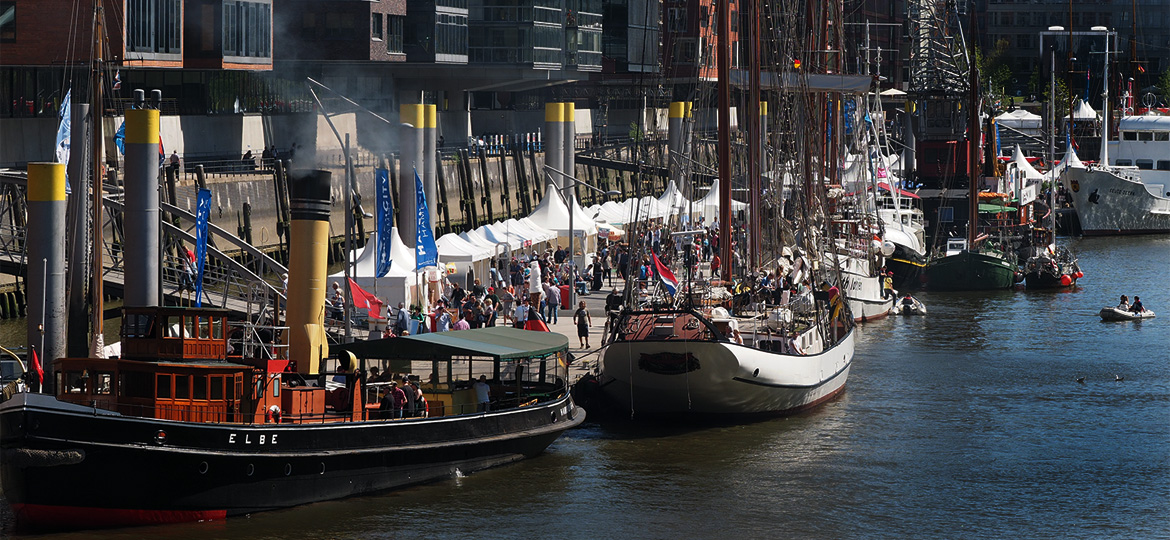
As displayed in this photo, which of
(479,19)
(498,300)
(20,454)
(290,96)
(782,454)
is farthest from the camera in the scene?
(479,19)

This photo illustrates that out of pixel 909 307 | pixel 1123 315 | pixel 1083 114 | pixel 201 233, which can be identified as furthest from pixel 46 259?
pixel 1083 114

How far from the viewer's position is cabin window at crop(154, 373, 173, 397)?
1112 inches

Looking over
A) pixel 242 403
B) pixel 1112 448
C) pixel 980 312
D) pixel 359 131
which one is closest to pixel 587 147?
pixel 359 131

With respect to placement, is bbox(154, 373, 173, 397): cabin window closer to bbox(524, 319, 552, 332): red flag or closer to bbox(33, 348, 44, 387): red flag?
bbox(33, 348, 44, 387): red flag

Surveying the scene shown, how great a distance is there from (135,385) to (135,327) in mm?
1286

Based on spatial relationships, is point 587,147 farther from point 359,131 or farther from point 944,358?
point 944,358

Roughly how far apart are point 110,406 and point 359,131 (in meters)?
66.0

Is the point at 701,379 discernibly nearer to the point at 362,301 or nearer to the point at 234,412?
the point at 362,301

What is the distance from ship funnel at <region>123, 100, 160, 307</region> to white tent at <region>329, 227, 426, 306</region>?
10907mm

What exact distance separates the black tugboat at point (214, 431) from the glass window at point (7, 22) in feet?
111

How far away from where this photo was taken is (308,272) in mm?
35531

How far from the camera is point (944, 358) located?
52.1 m

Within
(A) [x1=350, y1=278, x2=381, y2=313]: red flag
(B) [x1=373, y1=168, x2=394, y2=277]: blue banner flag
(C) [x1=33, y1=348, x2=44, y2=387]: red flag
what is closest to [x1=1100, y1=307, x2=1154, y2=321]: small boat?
(B) [x1=373, y1=168, x2=394, y2=277]: blue banner flag

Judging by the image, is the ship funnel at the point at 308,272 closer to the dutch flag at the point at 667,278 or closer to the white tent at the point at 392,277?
the dutch flag at the point at 667,278
